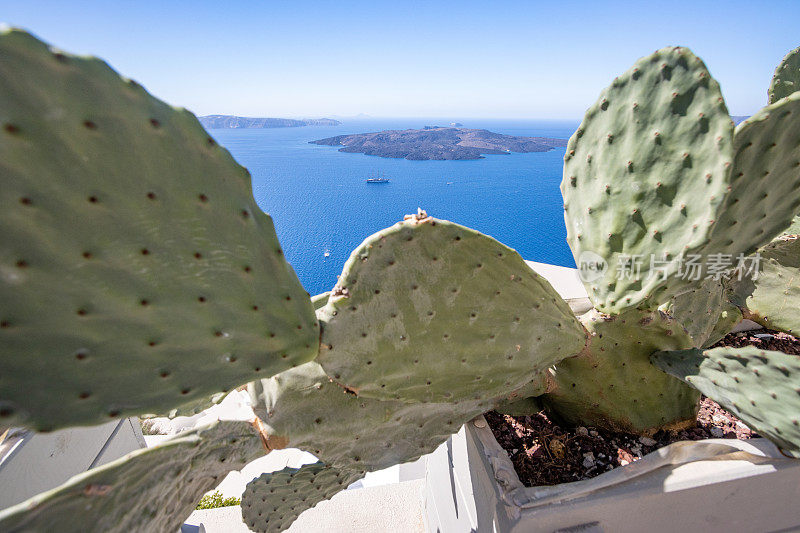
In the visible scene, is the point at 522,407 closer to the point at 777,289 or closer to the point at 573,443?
the point at 573,443

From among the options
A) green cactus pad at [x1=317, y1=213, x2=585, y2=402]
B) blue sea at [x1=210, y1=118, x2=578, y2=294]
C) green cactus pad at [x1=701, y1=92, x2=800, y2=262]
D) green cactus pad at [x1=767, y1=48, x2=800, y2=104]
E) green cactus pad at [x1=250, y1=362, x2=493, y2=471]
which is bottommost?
blue sea at [x1=210, y1=118, x2=578, y2=294]

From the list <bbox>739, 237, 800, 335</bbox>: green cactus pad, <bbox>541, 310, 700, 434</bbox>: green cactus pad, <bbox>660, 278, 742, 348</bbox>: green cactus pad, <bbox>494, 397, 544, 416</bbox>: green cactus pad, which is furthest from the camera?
<bbox>739, 237, 800, 335</bbox>: green cactus pad

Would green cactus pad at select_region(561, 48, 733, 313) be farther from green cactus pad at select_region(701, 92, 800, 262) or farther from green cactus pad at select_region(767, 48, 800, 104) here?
green cactus pad at select_region(767, 48, 800, 104)

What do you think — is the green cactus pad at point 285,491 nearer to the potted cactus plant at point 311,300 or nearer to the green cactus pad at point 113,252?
the potted cactus plant at point 311,300

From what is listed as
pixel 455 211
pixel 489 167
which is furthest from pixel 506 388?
pixel 489 167

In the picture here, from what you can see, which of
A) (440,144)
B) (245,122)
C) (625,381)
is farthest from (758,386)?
(245,122)

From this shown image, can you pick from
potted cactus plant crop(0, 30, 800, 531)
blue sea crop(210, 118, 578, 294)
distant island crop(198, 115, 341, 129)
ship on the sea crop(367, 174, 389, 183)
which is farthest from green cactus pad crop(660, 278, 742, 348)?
distant island crop(198, 115, 341, 129)

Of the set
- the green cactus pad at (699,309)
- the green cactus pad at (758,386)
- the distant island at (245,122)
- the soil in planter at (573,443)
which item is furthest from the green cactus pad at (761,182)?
the distant island at (245,122)
